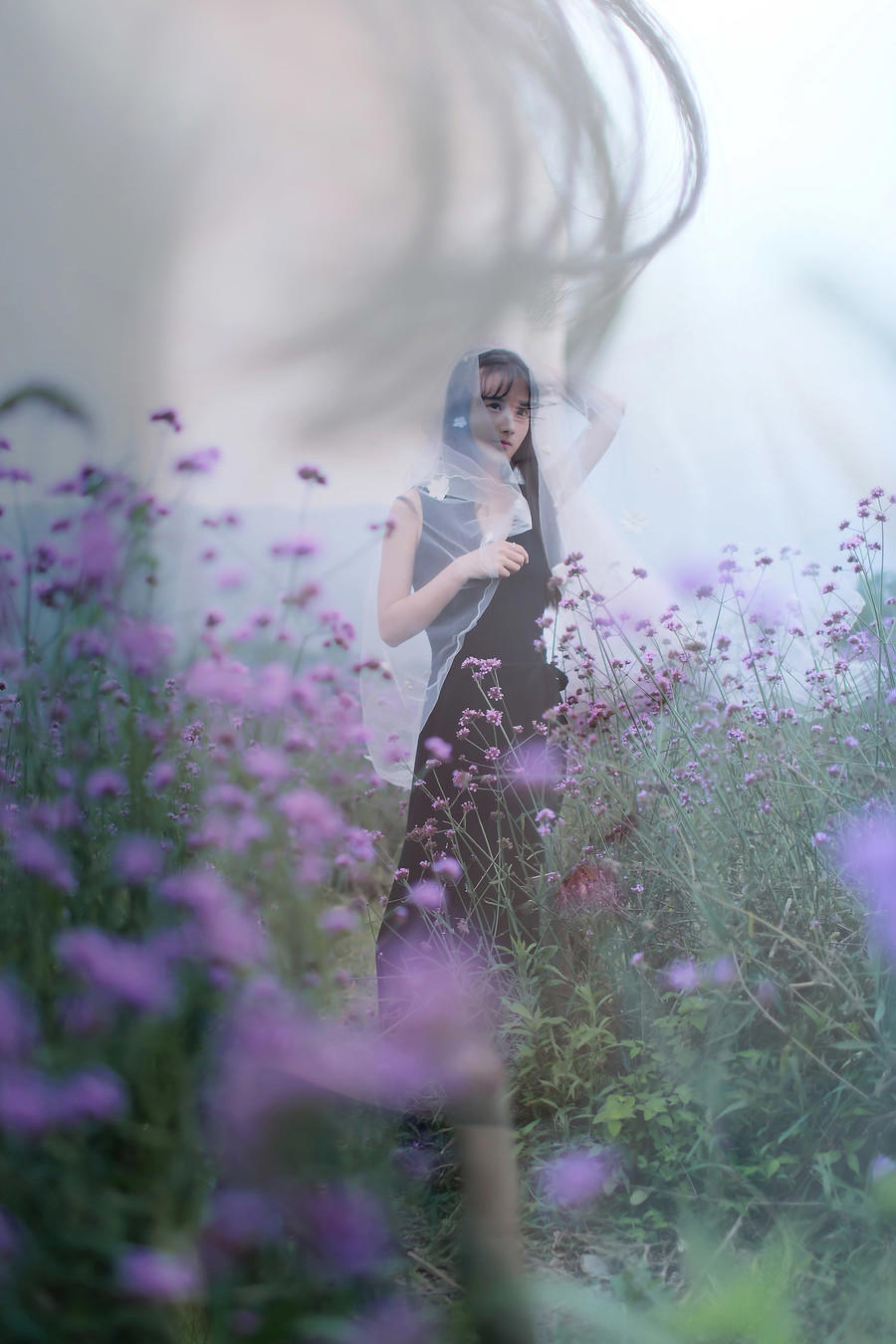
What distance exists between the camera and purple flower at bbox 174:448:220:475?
0.94 m

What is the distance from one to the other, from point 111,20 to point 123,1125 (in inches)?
40.5

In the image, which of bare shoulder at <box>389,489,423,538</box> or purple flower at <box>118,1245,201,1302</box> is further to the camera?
bare shoulder at <box>389,489,423,538</box>

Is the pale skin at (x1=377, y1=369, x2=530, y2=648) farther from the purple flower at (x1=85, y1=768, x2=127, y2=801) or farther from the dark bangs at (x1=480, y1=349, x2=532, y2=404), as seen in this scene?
the purple flower at (x1=85, y1=768, x2=127, y2=801)

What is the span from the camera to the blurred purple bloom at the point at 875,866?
1.12 meters

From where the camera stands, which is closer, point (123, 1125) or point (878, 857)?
point (123, 1125)

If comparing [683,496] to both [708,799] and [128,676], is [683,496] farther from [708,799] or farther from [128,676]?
[128,676]

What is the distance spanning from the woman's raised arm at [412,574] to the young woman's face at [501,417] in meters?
0.12

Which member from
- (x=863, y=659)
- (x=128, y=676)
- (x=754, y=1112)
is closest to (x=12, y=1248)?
(x=128, y=676)

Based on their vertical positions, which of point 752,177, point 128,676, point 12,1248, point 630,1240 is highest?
point 752,177

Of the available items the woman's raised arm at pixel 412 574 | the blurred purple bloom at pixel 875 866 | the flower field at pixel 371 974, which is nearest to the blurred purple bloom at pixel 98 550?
the flower field at pixel 371 974

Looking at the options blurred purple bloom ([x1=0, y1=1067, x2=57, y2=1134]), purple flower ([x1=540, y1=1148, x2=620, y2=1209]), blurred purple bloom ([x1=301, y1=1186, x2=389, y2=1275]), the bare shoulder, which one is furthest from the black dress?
blurred purple bloom ([x1=0, y1=1067, x2=57, y2=1134])

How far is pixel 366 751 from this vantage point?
1.13m

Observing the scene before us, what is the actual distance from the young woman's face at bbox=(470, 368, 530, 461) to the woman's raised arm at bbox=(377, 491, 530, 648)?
4.8 inches
